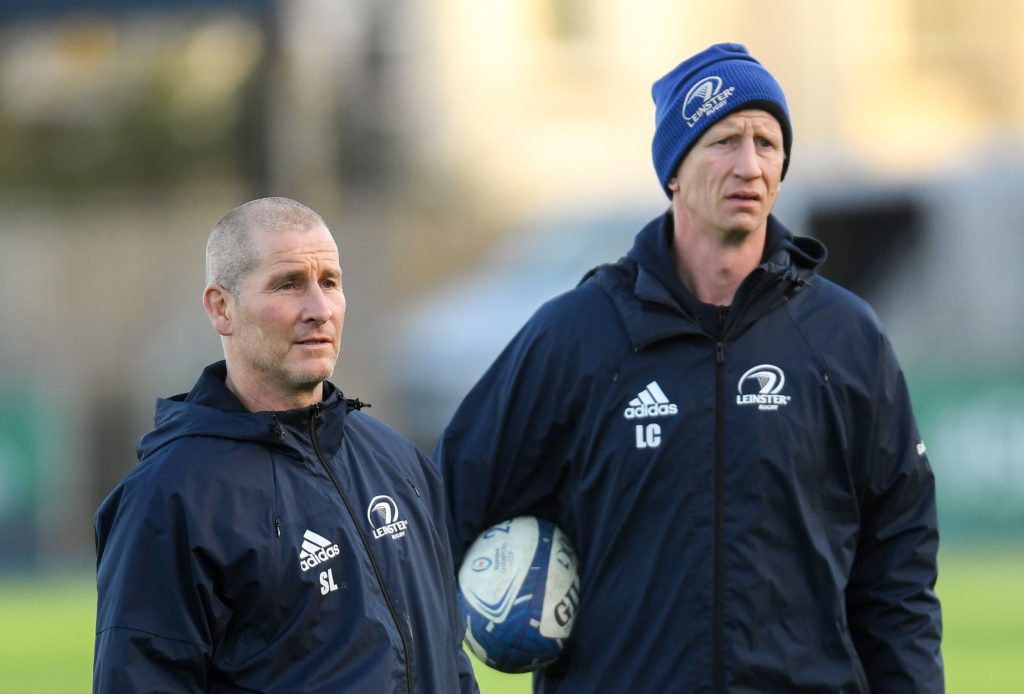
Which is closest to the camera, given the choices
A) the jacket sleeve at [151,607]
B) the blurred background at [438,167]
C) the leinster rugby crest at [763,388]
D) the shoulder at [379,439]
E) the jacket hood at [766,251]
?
the jacket sleeve at [151,607]

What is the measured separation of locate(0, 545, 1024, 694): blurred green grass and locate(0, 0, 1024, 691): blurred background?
3.05 meters

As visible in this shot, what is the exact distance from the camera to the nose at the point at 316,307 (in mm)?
4168

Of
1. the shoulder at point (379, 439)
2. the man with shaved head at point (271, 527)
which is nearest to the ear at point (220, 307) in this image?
the man with shaved head at point (271, 527)

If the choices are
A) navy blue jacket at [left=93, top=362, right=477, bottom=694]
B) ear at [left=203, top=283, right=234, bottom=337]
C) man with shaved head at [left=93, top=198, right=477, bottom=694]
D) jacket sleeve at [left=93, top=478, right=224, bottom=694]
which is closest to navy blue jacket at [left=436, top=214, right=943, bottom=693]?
man with shaved head at [left=93, top=198, right=477, bottom=694]

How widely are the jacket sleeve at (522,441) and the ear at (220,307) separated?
4.00ft

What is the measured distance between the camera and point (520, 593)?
511 cm

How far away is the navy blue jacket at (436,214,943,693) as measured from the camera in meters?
4.88

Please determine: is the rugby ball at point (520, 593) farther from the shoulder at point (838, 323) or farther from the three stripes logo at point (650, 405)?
the shoulder at point (838, 323)

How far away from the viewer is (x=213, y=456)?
4023 millimetres

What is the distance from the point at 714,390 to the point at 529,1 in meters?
25.7

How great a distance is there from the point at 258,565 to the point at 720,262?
5.75ft

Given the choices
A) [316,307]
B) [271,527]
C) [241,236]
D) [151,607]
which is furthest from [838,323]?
[151,607]

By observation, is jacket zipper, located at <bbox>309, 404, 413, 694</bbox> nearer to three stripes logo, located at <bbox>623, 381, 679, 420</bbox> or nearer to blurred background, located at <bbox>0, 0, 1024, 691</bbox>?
three stripes logo, located at <bbox>623, 381, 679, 420</bbox>

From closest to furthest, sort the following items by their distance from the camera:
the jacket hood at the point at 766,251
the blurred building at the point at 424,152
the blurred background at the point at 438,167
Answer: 1. the jacket hood at the point at 766,251
2. the blurred background at the point at 438,167
3. the blurred building at the point at 424,152
